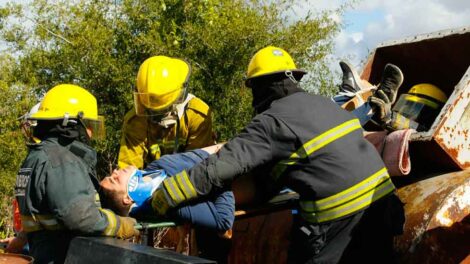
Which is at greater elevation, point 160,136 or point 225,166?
point 225,166

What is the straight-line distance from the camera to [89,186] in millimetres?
3148

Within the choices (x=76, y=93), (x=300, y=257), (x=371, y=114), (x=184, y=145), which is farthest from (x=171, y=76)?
(x=300, y=257)

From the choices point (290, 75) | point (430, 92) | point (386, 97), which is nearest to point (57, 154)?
point (290, 75)

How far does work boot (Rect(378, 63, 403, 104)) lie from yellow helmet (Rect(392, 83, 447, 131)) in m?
0.22

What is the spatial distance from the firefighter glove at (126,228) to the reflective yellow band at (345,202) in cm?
91

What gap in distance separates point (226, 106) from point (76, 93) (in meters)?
4.44

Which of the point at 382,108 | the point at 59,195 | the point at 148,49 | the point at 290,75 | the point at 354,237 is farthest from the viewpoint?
the point at 148,49

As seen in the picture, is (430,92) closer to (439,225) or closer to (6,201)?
(439,225)

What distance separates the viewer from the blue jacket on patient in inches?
136

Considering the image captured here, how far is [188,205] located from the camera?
3.43 meters

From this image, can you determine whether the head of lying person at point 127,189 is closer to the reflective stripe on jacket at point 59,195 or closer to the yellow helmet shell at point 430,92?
the reflective stripe on jacket at point 59,195

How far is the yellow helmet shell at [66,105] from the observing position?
3375mm

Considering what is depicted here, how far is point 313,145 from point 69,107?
1.31m

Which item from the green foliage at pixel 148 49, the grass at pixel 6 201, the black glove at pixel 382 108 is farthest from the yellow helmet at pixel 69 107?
the grass at pixel 6 201
